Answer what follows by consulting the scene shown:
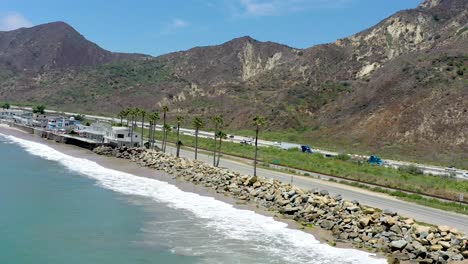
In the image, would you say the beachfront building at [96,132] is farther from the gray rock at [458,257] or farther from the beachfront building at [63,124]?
the gray rock at [458,257]

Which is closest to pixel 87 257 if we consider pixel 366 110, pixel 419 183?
pixel 419 183

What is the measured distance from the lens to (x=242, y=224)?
36844mm

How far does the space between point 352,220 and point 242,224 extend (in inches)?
309

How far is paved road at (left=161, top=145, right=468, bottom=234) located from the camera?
36.8 metres

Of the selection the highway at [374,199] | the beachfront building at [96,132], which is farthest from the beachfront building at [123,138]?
the highway at [374,199]

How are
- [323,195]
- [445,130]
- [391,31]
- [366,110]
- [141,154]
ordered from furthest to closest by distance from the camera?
[391,31], [366,110], [445,130], [141,154], [323,195]

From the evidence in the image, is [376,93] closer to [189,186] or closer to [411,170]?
[411,170]

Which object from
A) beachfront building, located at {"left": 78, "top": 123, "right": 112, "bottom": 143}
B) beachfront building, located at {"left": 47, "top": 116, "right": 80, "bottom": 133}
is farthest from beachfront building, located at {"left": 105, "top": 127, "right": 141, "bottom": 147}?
beachfront building, located at {"left": 47, "top": 116, "right": 80, "bottom": 133}

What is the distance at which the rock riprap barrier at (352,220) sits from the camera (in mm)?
29406

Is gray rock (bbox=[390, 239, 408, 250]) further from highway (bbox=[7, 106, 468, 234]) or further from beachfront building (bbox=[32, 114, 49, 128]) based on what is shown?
beachfront building (bbox=[32, 114, 49, 128])

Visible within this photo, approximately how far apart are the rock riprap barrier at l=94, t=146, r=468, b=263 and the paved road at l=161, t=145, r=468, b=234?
3539 mm

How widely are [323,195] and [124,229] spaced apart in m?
16.8

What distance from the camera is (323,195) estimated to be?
42062 millimetres

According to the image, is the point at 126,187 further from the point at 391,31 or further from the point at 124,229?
the point at 391,31
